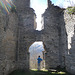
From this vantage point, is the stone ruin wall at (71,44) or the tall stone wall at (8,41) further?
the stone ruin wall at (71,44)

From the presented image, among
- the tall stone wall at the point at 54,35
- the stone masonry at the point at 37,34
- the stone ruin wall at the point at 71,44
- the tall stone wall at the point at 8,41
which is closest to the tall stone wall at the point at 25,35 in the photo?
the stone masonry at the point at 37,34

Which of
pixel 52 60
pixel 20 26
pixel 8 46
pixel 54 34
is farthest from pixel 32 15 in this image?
pixel 52 60

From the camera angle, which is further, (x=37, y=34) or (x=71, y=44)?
(x=37, y=34)

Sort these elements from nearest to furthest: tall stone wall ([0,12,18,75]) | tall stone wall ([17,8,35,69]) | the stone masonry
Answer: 1. tall stone wall ([0,12,18,75])
2. the stone masonry
3. tall stone wall ([17,8,35,69])

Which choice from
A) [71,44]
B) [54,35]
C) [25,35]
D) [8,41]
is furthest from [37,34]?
[71,44]

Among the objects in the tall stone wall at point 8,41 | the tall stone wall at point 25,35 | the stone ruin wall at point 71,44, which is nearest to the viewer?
the tall stone wall at point 8,41

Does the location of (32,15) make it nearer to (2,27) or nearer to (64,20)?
(64,20)

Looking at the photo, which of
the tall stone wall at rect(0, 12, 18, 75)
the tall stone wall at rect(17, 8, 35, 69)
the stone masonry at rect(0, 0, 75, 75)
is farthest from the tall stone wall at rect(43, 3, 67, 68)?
the tall stone wall at rect(0, 12, 18, 75)

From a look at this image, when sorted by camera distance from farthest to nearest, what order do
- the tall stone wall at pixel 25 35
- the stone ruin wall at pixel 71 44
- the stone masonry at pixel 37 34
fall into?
the tall stone wall at pixel 25 35 → the stone masonry at pixel 37 34 → the stone ruin wall at pixel 71 44

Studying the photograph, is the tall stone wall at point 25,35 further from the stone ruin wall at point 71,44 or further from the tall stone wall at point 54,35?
the stone ruin wall at point 71,44

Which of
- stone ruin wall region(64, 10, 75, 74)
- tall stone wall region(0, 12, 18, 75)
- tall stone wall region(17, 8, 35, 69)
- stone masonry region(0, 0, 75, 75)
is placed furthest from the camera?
tall stone wall region(17, 8, 35, 69)

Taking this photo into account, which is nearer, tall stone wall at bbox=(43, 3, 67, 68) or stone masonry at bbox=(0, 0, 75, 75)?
stone masonry at bbox=(0, 0, 75, 75)

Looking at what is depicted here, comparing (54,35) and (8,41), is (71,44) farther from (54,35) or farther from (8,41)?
(8,41)

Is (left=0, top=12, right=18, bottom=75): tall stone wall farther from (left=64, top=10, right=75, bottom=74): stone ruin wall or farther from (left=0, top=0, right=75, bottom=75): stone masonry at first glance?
(left=64, top=10, right=75, bottom=74): stone ruin wall
